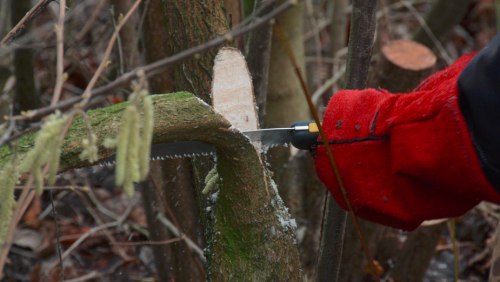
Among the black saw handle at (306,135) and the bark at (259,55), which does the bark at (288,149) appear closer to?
the bark at (259,55)

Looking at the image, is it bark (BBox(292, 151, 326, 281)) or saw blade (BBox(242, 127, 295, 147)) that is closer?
saw blade (BBox(242, 127, 295, 147))

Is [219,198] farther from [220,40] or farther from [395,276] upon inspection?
[395,276]

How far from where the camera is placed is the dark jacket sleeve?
966mm

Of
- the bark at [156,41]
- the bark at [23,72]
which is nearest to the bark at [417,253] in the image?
the bark at [156,41]

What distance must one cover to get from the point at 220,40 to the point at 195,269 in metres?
2.04

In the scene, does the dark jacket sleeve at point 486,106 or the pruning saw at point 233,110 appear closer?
the dark jacket sleeve at point 486,106

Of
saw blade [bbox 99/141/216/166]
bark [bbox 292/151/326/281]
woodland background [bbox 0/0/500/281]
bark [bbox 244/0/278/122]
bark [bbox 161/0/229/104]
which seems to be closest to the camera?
saw blade [bbox 99/141/216/166]

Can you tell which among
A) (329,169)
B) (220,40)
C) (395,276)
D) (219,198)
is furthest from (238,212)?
(395,276)

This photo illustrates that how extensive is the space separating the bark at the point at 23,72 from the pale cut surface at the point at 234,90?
1271 mm

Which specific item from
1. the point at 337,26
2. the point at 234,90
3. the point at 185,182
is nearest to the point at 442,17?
the point at 337,26

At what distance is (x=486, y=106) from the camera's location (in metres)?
0.97

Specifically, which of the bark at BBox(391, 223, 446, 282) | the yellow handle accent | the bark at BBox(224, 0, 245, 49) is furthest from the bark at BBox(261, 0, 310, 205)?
the yellow handle accent

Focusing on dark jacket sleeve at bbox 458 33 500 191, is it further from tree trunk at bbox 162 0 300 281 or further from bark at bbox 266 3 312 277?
bark at bbox 266 3 312 277

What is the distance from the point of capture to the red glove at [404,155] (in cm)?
103
